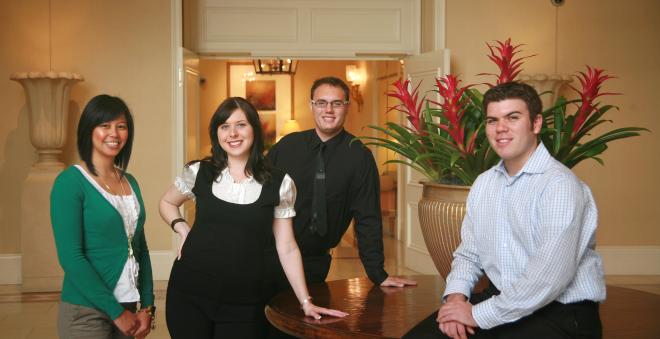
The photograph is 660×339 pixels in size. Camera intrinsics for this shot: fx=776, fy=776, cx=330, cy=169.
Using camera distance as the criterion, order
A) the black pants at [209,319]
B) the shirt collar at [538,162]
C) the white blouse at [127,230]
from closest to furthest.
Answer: the shirt collar at [538,162] < the white blouse at [127,230] < the black pants at [209,319]

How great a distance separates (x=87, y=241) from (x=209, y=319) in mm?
488

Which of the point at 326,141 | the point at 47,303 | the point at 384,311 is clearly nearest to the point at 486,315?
the point at 384,311

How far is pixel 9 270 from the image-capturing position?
7285 mm

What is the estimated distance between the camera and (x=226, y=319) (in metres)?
2.58

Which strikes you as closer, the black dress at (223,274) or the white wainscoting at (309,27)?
the black dress at (223,274)

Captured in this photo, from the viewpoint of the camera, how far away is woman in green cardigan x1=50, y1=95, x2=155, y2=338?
7.66 ft

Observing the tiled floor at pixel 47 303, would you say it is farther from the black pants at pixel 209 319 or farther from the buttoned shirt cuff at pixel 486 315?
the buttoned shirt cuff at pixel 486 315

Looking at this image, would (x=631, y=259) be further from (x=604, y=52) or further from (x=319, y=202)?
(x=319, y=202)

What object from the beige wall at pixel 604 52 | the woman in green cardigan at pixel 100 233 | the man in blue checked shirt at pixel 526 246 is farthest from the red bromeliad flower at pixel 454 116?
the beige wall at pixel 604 52

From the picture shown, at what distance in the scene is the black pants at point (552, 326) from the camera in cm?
209

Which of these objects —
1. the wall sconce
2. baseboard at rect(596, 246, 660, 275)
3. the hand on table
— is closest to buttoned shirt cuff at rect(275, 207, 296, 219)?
the hand on table

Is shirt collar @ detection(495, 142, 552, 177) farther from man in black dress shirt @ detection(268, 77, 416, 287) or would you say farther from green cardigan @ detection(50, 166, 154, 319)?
green cardigan @ detection(50, 166, 154, 319)

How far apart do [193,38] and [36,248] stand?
2577 mm

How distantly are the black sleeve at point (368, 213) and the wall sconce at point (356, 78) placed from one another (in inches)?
396
